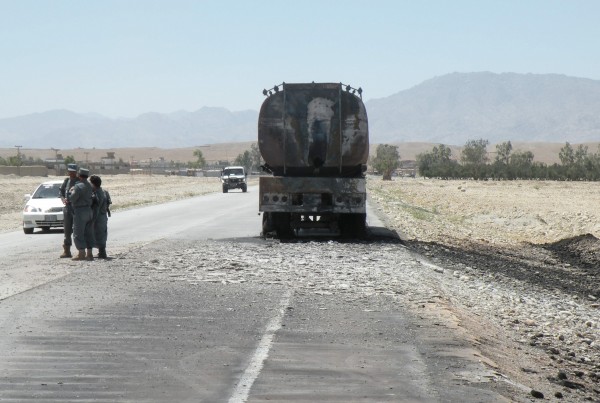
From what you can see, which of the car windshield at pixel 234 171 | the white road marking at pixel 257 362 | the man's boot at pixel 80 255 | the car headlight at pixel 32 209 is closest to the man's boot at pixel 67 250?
the man's boot at pixel 80 255

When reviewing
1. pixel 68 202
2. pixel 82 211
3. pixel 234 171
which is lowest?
pixel 234 171

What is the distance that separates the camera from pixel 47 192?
99.1 ft

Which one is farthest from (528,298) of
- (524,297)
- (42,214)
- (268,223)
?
(42,214)

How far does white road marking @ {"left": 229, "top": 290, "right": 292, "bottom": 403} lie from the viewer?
7.89 meters

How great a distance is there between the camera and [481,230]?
39312 mm

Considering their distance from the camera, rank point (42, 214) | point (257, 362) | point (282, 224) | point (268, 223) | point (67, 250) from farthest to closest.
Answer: point (42, 214)
point (268, 223)
point (282, 224)
point (67, 250)
point (257, 362)

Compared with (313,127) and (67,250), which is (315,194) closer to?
(313,127)

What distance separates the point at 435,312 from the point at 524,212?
40.0 m

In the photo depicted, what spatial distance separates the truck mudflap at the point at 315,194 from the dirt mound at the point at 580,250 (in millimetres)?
6234

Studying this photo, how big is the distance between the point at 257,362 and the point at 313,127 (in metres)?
15.1

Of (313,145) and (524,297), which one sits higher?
(313,145)

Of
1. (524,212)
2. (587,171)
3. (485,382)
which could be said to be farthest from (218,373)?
(587,171)

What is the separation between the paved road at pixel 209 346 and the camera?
811 cm

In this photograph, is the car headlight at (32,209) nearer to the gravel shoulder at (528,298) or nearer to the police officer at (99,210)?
the police officer at (99,210)
